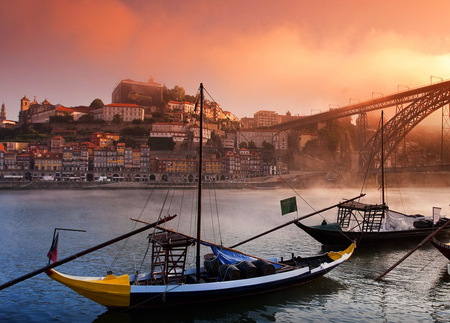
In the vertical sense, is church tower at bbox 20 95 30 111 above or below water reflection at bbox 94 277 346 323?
above

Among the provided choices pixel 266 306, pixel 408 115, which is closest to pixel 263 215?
pixel 266 306

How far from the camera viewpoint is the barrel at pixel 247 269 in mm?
9410

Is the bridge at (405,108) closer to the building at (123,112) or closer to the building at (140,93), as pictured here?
the building at (123,112)

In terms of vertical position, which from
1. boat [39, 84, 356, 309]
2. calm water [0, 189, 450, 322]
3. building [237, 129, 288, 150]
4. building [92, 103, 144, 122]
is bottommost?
calm water [0, 189, 450, 322]

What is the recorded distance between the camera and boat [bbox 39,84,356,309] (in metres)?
8.16

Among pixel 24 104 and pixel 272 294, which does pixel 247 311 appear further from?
pixel 24 104

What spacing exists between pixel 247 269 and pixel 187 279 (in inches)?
57.1

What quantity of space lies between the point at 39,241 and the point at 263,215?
15237 millimetres

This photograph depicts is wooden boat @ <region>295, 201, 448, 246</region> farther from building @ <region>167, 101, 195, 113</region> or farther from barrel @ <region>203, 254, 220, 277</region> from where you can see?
building @ <region>167, 101, 195, 113</region>

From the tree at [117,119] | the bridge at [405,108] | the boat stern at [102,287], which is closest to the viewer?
the boat stern at [102,287]

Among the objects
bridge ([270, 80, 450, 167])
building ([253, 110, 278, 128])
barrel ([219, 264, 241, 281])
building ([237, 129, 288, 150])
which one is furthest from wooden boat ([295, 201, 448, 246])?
building ([253, 110, 278, 128])

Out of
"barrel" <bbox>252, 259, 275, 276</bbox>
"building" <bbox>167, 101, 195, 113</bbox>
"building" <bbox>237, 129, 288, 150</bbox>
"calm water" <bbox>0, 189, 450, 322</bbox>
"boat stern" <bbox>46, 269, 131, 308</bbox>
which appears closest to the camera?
"boat stern" <bbox>46, 269, 131, 308</bbox>

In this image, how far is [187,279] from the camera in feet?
31.0

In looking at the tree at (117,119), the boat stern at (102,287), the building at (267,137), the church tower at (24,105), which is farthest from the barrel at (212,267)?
the church tower at (24,105)
